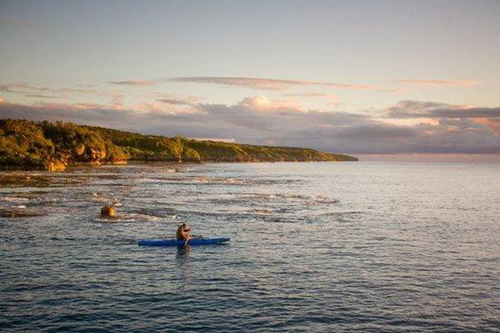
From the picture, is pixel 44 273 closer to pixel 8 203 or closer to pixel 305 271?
pixel 305 271

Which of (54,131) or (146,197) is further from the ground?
(54,131)

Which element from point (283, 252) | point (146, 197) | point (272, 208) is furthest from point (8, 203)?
point (283, 252)

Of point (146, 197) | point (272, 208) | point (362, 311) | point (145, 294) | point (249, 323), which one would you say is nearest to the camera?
point (249, 323)

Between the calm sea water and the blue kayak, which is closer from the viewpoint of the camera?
the calm sea water

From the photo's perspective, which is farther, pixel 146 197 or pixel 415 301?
pixel 146 197

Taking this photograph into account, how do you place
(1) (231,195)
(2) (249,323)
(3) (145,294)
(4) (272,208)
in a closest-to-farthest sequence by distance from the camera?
(2) (249,323) → (3) (145,294) → (4) (272,208) → (1) (231,195)

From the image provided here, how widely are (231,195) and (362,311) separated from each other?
196ft

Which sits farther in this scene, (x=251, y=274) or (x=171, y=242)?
(x=171, y=242)

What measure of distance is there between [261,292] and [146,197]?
50.2 meters

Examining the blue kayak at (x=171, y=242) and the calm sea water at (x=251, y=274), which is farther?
Result: the blue kayak at (x=171, y=242)

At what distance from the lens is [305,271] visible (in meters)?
29.6

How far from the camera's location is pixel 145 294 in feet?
79.0

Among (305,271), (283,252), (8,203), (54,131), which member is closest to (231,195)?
(8,203)

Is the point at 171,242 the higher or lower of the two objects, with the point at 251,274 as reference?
higher
